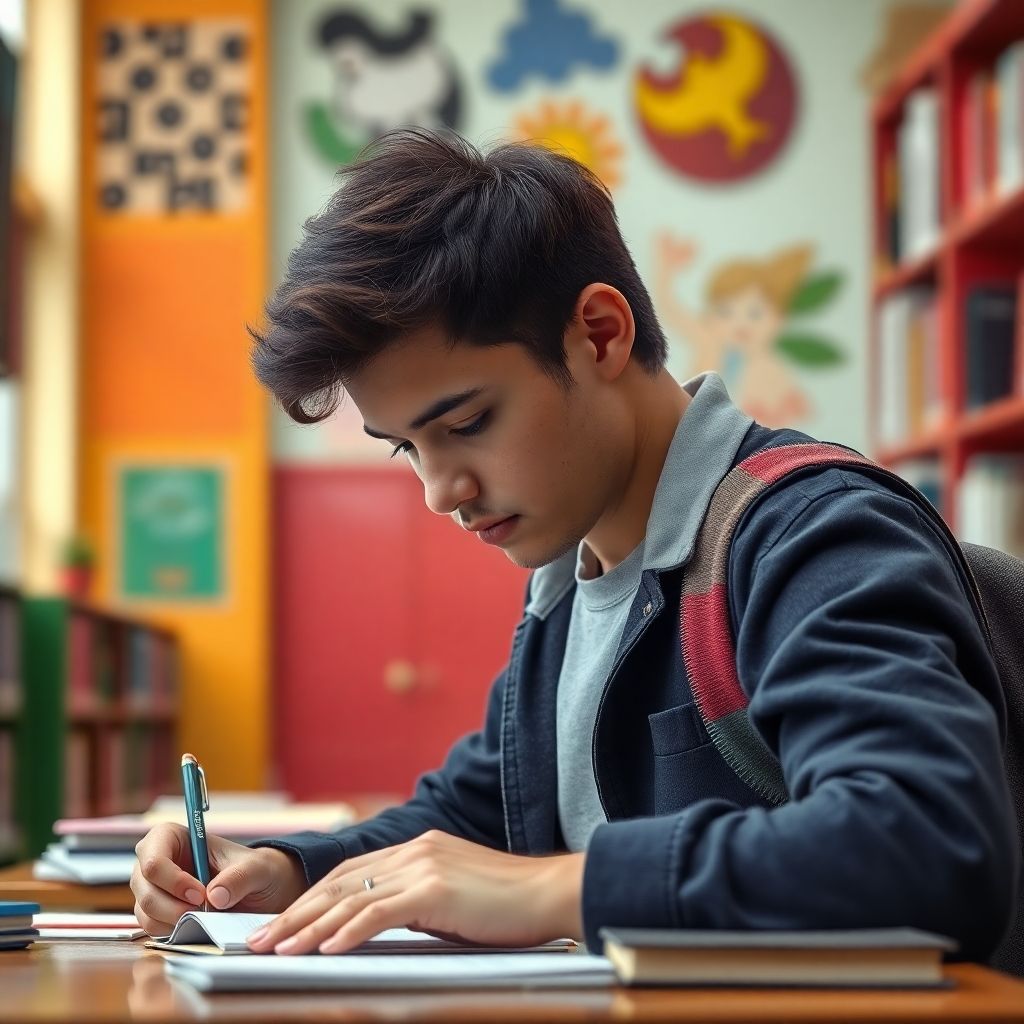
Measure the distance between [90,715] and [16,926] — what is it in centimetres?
332

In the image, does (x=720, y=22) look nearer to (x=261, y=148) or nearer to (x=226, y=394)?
(x=261, y=148)

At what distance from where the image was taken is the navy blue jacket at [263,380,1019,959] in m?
0.81

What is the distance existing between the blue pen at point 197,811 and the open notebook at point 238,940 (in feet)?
0.30

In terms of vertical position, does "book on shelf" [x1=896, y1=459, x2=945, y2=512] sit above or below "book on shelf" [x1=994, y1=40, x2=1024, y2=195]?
below

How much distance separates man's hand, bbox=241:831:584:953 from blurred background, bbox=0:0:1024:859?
13.4 ft

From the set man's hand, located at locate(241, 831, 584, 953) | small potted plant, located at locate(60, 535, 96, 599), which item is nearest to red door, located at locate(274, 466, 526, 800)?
small potted plant, located at locate(60, 535, 96, 599)

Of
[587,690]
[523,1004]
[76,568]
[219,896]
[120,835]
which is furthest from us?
[76,568]

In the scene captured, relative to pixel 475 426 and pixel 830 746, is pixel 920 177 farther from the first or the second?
pixel 830 746

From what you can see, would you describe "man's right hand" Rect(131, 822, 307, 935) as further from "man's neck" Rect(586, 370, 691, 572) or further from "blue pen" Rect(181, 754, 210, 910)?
"man's neck" Rect(586, 370, 691, 572)

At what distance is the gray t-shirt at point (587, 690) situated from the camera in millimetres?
1340

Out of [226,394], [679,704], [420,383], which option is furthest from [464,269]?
[226,394]

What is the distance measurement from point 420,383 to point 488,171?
0.68 ft

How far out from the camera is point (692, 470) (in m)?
1.21

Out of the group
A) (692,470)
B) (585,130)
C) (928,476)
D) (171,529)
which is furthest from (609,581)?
(585,130)
